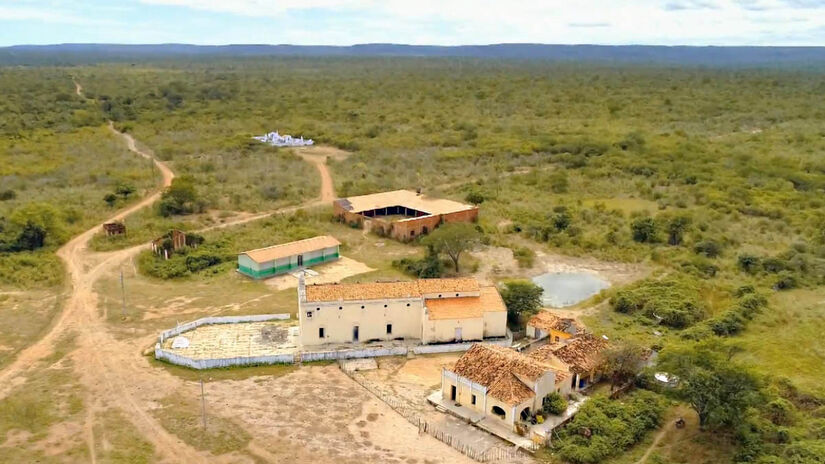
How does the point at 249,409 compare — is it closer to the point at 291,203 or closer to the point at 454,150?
the point at 291,203

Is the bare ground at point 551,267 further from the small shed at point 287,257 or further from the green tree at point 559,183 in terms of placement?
the green tree at point 559,183

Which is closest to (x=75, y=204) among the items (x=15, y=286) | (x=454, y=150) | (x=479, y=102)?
(x=15, y=286)

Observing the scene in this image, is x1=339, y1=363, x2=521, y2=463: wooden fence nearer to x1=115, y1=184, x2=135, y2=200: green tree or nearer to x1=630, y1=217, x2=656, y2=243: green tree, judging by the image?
x1=630, y1=217, x2=656, y2=243: green tree

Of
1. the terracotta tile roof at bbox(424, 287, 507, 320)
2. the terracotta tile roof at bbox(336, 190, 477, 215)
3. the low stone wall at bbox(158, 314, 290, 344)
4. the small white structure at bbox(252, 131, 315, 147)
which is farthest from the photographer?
the small white structure at bbox(252, 131, 315, 147)

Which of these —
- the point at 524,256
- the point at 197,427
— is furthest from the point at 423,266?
the point at 197,427

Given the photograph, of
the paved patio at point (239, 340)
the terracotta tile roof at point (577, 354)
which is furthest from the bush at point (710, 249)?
the paved patio at point (239, 340)

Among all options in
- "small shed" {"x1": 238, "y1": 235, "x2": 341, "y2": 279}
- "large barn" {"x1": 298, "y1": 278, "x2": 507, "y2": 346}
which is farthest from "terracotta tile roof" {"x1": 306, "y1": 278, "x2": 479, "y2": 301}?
"small shed" {"x1": 238, "y1": 235, "x2": 341, "y2": 279}
